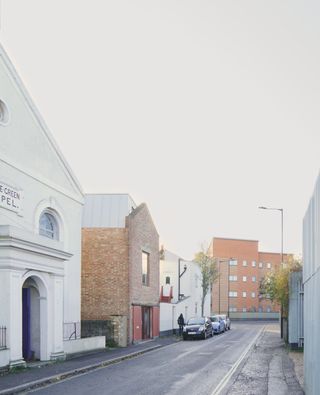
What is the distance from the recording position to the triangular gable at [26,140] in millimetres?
21906

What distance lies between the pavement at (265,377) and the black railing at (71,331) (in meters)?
7.41

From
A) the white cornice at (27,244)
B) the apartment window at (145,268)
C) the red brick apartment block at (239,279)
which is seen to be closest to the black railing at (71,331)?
the white cornice at (27,244)

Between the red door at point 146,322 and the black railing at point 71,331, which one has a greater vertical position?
the black railing at point 71,331

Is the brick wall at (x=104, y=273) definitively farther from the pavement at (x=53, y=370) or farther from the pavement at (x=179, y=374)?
the pavement at (x=179, y=374)

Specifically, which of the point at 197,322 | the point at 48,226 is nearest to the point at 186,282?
the point at 197,322

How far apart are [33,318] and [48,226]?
15.9ft

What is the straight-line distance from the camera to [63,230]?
88.8 feet

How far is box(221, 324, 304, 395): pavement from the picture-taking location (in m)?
15.4

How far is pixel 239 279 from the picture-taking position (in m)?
104

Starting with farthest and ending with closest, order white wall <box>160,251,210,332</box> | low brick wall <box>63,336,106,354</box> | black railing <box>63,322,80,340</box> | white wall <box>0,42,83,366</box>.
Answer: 1. white wall <box>160,251,210,332</box>
2. black railing <box>63,322,80,340</box>
3. low brick wall <box>63,336,106,354</box>
4. white wall <box>0,42,83,366</box>

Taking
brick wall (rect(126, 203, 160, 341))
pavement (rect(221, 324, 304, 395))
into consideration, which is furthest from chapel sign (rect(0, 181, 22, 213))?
brick wall (rect(126, 203, 160, 341))

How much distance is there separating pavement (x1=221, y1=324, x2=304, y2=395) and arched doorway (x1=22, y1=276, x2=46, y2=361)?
23.3 feet

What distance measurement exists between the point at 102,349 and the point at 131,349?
1.90m

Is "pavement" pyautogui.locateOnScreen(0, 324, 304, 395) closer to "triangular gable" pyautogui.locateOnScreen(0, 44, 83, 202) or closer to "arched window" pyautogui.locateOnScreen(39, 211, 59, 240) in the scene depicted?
"arched window" pyautogui.locateOnScreen(39, 211, 59, 240)
